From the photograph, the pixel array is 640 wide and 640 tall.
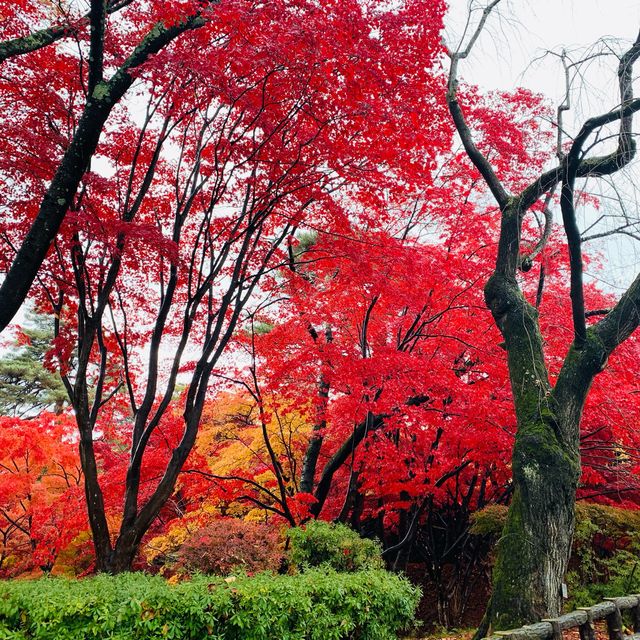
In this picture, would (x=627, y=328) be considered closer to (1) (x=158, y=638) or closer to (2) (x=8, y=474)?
(1) (x=158, y=638)

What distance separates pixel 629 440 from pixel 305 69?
27.0 ft

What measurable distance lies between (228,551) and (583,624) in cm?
471

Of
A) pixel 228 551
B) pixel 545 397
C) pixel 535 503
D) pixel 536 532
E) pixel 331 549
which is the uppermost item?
pixel 545 397

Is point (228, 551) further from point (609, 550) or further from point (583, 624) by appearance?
point (609, 550)

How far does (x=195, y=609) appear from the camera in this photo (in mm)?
4527

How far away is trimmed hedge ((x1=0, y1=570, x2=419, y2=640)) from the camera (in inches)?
173

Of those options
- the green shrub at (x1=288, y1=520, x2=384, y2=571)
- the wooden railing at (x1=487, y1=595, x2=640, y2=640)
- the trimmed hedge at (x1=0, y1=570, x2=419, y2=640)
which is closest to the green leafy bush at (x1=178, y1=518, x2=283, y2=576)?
the green shrub at (x1=288, y1=520, x2=384, y2=571)

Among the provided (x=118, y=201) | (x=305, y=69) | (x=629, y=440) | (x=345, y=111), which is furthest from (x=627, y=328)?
(x=118, y=201)

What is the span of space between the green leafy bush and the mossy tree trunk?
335 cm

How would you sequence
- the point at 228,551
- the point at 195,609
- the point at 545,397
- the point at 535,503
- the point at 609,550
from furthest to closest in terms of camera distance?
the point at 609,550 → the point at 228,551 → the point at 545,397 → the point at 535,503 → the point at 195,609

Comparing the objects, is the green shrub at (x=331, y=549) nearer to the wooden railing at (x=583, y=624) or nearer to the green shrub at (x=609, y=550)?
the wooden railing at (x=583, y=624)

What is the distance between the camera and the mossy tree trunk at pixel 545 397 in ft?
16.3

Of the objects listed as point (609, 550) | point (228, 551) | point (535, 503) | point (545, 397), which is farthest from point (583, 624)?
point (609, 550)

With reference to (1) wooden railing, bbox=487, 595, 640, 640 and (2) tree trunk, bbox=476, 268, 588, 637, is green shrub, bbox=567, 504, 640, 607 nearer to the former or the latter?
(1) wooden railing, bbox=487, 595, 640, 640
